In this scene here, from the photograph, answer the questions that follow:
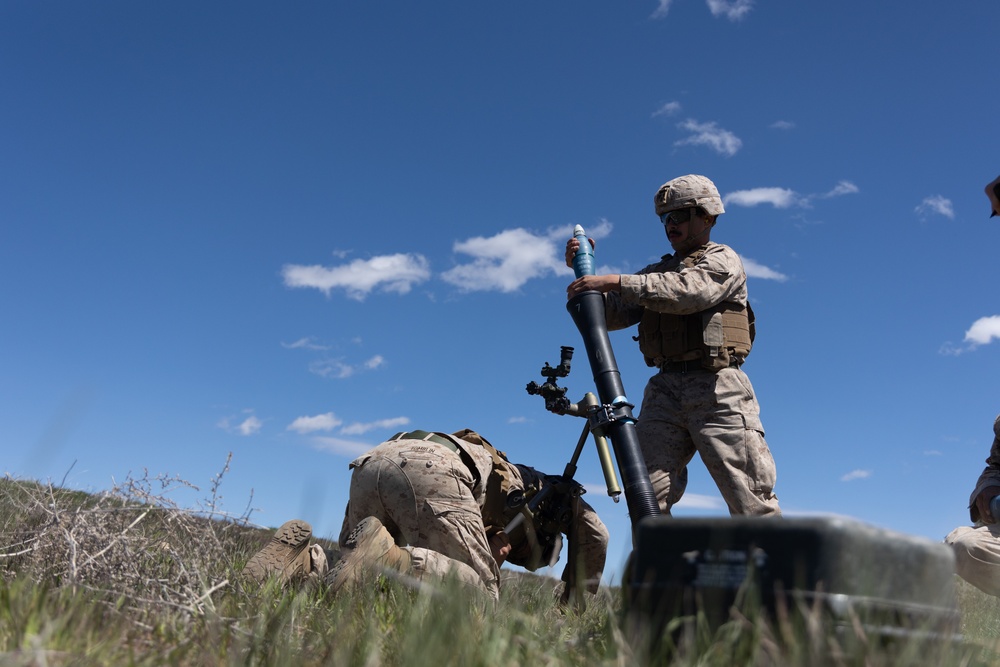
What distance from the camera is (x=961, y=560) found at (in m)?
5.56

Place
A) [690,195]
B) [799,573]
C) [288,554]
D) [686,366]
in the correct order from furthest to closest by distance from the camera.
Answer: [690,195] < [686,366] < [288,554] < [799,573]

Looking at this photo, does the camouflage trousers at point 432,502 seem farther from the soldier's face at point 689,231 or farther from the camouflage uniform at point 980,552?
the camouflage uniform at point 980,552

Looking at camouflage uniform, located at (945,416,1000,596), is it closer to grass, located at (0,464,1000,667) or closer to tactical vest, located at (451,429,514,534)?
tactical vest, located at (451,429,514,534)

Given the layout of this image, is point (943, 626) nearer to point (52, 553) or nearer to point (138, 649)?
point (138, 649)

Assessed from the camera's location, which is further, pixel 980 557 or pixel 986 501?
pixel 986 501

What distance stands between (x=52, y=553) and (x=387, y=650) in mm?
1747

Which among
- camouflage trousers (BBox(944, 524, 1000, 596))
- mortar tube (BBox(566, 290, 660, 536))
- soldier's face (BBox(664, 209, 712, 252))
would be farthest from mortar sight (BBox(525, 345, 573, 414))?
camouflage trousers (BBox(944, 524, 1000, 596))

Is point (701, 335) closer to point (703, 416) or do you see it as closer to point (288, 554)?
point (703, 416)

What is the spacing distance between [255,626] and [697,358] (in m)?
3.77

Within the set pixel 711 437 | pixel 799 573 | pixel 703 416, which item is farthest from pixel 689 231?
pixel 799 573

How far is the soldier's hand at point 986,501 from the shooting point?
18.7 ft

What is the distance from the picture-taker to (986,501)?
5.72 m

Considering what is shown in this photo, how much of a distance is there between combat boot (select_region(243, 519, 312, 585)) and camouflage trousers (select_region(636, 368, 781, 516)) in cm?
219

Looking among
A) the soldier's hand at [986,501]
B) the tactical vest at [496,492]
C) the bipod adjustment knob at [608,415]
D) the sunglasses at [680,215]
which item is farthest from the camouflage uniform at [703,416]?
the soldier's hand at [986,501]
